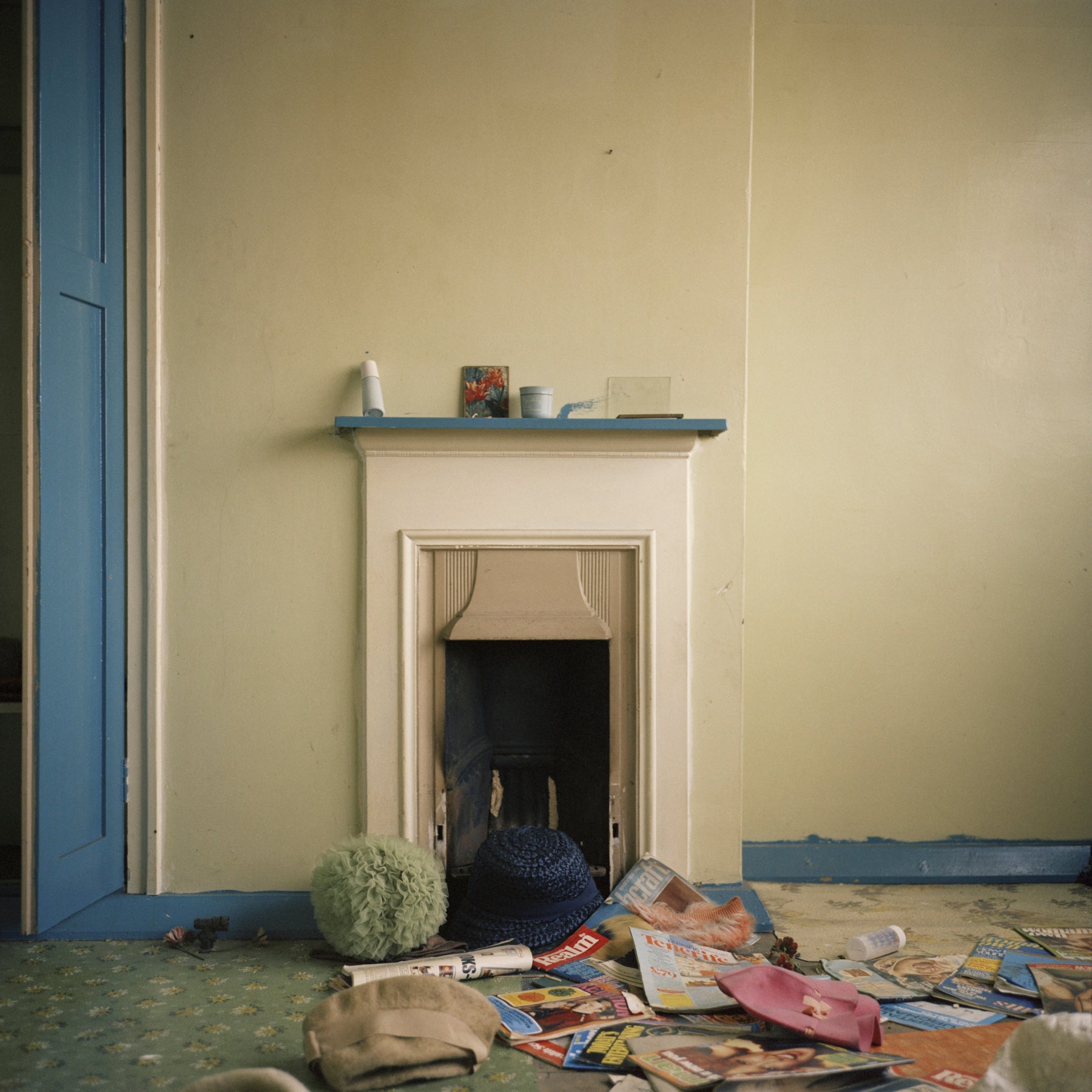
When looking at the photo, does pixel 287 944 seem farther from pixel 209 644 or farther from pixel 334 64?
pixel 334 64

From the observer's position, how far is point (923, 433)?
2.60m

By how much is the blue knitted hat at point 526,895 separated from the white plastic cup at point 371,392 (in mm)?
1097

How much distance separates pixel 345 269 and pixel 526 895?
5.24 feet

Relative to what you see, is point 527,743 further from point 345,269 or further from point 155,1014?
point 345,269

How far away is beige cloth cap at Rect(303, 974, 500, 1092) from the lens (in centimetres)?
145

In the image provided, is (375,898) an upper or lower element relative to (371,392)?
lower

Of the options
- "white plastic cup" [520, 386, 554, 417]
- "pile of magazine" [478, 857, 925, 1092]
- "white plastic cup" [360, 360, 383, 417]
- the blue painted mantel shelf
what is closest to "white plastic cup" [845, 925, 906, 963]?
"pile of magazine" [478, 857, 925, 1092]

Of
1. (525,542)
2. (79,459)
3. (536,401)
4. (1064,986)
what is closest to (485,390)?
(536,401)

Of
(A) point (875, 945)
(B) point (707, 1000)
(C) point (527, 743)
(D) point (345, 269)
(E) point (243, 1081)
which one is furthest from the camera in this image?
(C) point (527, 743)

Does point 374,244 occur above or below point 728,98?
below

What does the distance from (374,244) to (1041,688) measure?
7.57 ft

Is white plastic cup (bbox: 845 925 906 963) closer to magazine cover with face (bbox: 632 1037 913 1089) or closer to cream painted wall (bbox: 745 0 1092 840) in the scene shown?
magazine cover with face (bbox: 632 1037 913 1089)

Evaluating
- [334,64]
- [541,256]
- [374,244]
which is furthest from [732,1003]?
[334,64]

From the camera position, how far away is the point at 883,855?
2.54 metres
